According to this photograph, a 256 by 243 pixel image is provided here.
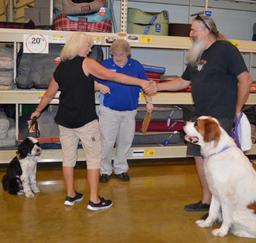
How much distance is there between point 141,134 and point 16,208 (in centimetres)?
219

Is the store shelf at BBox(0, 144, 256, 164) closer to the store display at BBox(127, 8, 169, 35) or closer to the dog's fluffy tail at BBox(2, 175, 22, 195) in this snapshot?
the dog's fluffy tail at BBox(2, 175, 22, 195)

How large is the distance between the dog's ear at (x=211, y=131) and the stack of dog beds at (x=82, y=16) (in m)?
2.43

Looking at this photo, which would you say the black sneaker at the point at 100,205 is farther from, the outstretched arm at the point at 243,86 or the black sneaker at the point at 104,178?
the outstretched arm at the point at 243,86

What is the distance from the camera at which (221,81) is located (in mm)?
3611

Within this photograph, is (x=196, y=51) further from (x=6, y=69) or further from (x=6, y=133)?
(x=6, y=133)

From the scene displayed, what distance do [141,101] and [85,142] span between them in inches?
64.5

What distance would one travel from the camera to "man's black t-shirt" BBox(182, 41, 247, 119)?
3.52m

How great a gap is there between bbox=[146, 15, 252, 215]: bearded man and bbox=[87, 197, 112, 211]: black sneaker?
1306mm

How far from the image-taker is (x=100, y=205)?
13.5ft

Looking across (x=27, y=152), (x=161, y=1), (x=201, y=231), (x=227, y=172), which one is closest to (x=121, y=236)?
(x=201, y=231)

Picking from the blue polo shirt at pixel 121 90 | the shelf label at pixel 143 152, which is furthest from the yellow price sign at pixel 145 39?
the shelf label at pixel 143 152

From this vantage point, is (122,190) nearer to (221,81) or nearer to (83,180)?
(83,180)

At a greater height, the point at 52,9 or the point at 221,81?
the point at 52,9

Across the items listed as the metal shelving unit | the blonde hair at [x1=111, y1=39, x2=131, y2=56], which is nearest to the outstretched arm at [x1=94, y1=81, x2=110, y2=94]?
the blonde hair at [x1=111, y1=39, x2=131, y2=56]
